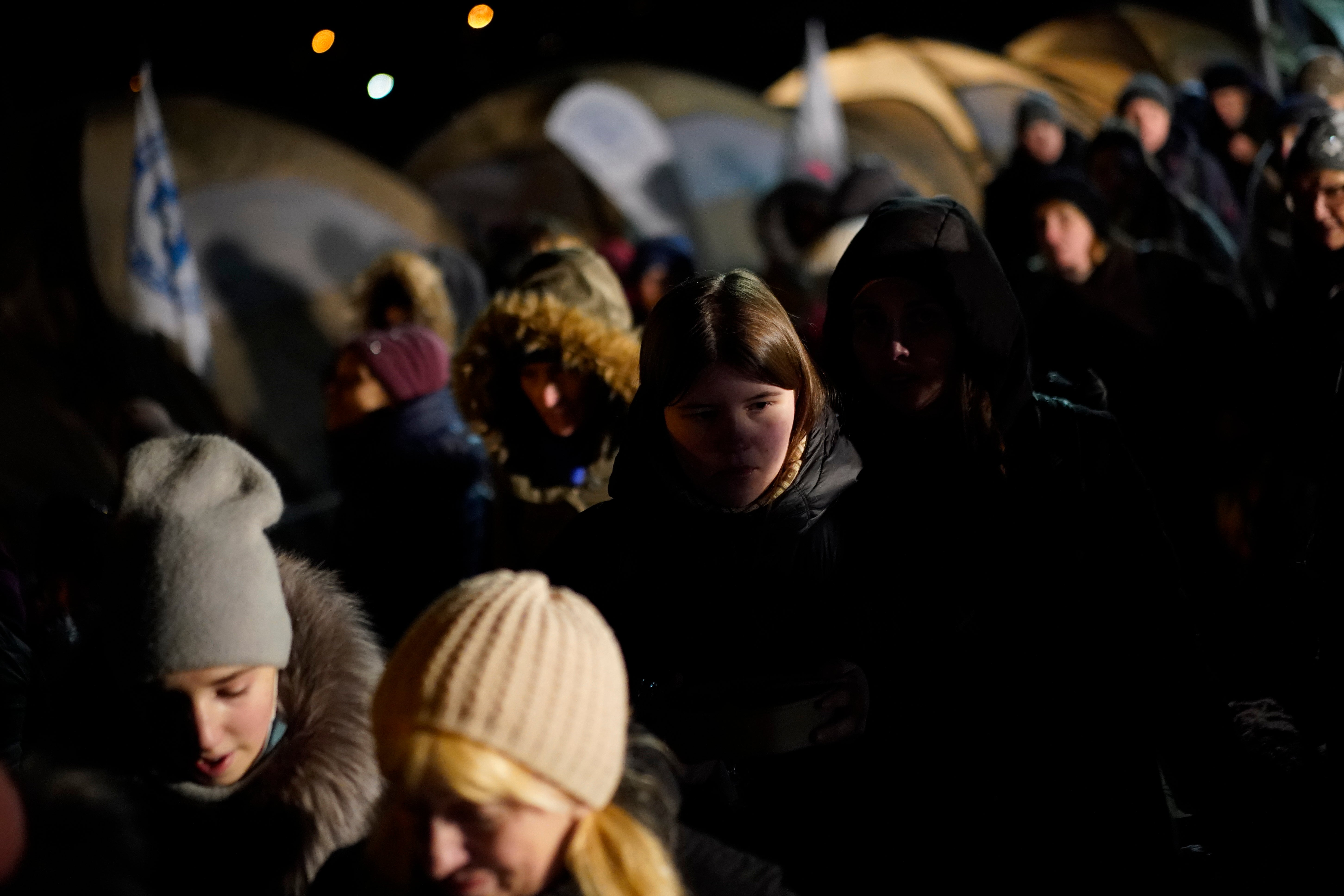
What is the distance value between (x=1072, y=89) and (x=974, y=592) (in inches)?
509

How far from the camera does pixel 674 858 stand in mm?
1779

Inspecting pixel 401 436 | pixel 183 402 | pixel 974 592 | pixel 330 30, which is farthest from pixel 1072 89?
pixel 974 592

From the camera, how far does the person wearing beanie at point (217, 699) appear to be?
6.51 feet

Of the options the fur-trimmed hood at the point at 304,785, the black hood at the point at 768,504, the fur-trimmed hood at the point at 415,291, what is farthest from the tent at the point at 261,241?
the fur-trimmed hood at the point at 304,785

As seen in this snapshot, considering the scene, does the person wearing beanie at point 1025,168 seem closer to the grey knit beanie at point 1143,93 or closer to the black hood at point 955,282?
the grey knit beanie at point 1143,93

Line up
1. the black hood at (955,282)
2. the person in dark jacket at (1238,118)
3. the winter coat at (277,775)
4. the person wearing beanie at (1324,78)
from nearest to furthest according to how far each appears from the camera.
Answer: the winter coat at (277,775)
the black hood at (955,282)
the person wearing beanie at (1324,78)
the person in dark jacket at (1238,118)

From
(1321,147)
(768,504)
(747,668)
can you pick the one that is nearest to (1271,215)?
(1321,147)

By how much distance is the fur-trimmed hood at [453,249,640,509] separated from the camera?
359cm

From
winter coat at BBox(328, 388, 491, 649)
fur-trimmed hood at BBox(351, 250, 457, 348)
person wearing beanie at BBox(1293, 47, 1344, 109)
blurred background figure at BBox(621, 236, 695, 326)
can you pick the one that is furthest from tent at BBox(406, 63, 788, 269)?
winter coat at BBox(328, 388, 491, 649)

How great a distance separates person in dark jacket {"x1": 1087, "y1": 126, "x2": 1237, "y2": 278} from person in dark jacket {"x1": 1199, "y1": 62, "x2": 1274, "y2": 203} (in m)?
2.08

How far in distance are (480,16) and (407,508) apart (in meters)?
8.17

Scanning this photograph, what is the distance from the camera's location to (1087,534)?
246 centimetres

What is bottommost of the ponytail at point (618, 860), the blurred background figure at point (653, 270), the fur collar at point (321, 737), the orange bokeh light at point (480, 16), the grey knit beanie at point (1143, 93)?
the ponytail at point (618, 860)

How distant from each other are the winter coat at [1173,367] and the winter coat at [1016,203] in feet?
Result: 6.62
